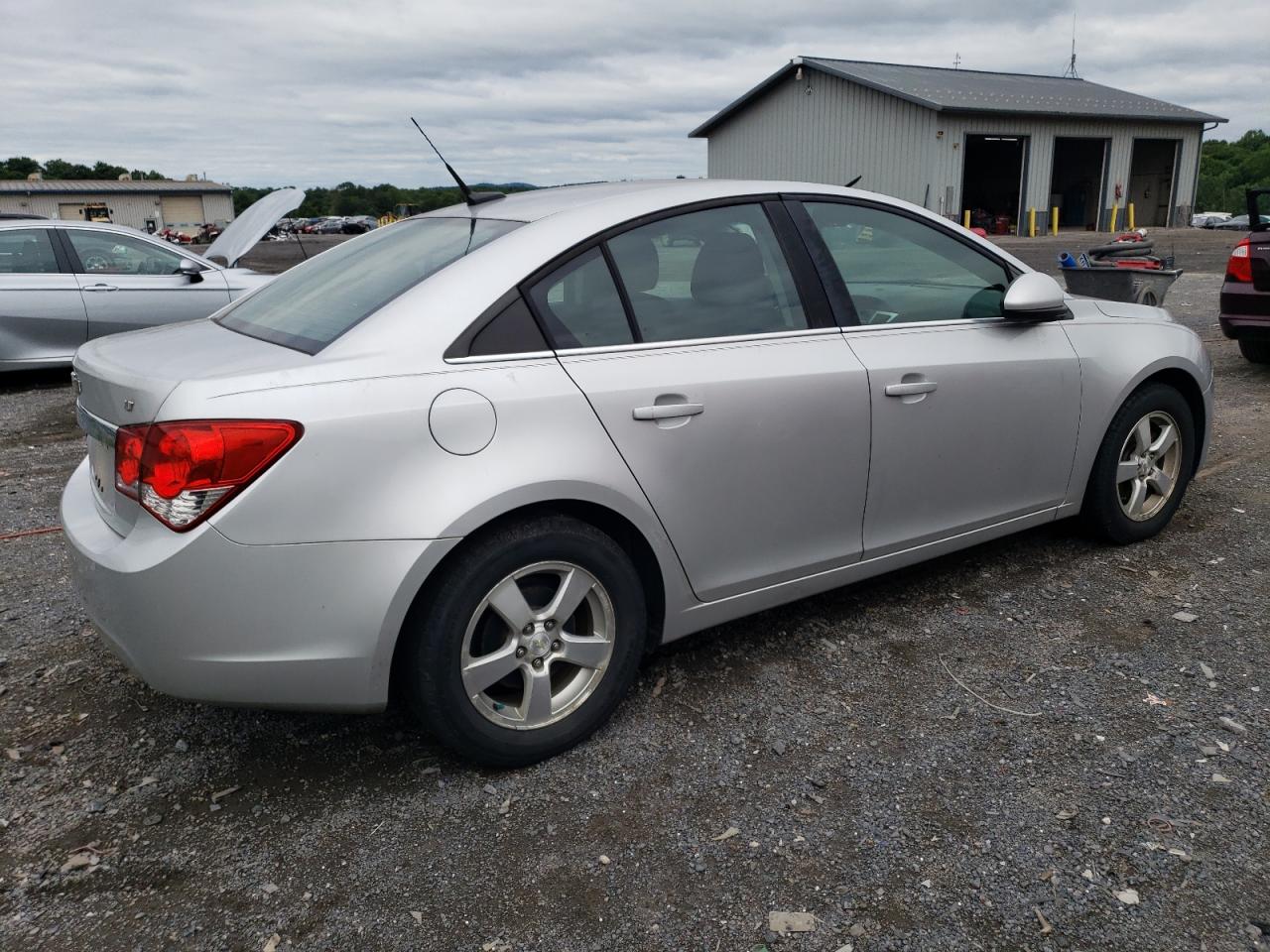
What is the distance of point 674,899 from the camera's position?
2.37m

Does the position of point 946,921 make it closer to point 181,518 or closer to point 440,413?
point 440,413

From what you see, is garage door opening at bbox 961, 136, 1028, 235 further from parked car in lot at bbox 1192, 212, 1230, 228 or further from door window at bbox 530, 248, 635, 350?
door window at bbox 530, 248, 635, 350

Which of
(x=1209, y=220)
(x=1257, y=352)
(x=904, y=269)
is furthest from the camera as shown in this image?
(x=1209, y=220)

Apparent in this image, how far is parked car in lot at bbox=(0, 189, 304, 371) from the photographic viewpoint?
29.0ft

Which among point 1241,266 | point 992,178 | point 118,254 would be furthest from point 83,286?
Answer: point 992,178

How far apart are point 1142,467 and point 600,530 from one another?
8.84 feet

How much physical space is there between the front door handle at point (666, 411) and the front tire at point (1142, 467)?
6.91ft

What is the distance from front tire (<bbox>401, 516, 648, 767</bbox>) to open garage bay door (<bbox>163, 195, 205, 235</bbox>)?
92.4 metres

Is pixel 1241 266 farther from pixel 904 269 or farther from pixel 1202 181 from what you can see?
pixel 1202 181

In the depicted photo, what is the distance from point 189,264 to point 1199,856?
9.15 m

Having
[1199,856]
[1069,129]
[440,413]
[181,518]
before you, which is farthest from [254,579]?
[1069,129]

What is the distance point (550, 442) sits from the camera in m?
2.73

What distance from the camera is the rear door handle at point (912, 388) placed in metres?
3.42

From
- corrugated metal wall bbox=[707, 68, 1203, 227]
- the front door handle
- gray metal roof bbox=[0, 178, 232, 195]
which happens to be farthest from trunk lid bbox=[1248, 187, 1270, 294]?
gray metal roof bbox=[0, 178, 232, 195]
